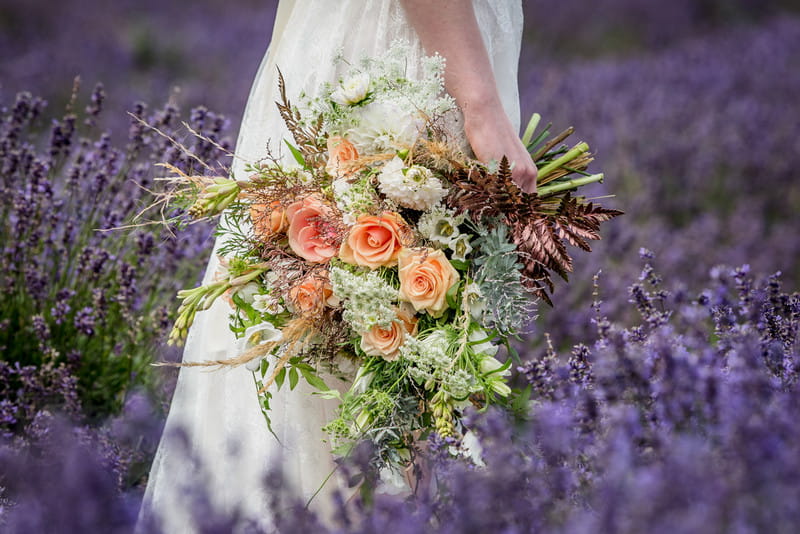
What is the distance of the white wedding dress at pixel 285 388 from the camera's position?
155 centimetres

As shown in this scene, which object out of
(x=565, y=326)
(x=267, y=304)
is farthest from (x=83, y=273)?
(x=565, y=326)

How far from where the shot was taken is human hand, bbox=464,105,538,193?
1.40 meters

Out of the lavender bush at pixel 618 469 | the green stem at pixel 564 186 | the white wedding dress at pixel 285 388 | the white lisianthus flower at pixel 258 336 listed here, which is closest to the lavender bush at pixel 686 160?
the green stem at pixel 564 186

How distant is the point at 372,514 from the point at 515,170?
710mm

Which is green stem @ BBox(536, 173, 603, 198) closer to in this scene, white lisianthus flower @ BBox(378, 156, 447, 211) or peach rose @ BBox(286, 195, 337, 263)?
white lisianthus flower @ BBox(378, 156, 447, 211)

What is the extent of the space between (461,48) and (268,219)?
0.50 m

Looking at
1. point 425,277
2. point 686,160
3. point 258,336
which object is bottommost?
point 258,336

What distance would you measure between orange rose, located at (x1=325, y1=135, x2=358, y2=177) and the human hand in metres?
0.24

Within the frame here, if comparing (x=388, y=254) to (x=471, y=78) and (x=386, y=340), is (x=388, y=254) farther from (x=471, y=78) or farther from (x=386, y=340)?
(x=471, y=78)

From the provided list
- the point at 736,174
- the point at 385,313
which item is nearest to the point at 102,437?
the point at 385,313

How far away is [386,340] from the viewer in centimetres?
131

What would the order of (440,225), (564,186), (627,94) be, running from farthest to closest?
(627,94) < (564,186) < (440,225)

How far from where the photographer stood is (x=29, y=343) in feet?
7.22

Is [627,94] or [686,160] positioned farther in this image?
[627,94]
